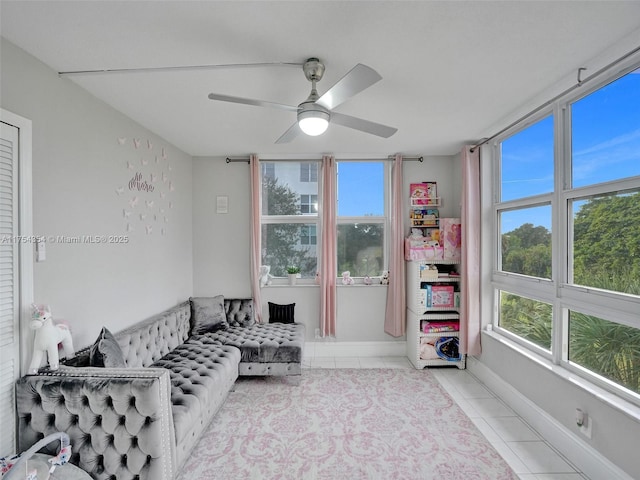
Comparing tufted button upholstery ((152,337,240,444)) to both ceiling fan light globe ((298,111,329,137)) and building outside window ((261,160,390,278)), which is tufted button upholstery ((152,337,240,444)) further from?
ceiling fan light globe ((298,111,329,137))

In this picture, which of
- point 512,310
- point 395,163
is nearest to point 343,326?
point 512,310

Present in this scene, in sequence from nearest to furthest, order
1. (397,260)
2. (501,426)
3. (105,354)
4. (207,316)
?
1. (105,354)
2. (501,426)
3. (207,316)
4. (397,260)

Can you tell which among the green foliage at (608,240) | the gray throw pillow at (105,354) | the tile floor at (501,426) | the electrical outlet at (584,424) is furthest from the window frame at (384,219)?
the gray throw pillow at (105,354)

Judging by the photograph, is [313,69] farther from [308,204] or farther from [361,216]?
[361,216]

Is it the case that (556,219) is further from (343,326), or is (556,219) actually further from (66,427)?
(66,427)

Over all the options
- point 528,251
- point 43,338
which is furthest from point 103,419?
point 528,251

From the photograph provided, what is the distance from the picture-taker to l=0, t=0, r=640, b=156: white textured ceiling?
56.5 inches

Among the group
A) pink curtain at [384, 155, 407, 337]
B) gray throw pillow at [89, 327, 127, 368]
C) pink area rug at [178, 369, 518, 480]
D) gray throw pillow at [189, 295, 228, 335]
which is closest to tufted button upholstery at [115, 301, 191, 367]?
gray throw pillow at [189, 295, 228, 335]

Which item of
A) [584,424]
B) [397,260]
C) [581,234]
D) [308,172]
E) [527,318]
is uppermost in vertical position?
[308,172]

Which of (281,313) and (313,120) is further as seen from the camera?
(281,313)

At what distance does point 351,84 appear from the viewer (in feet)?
5.01

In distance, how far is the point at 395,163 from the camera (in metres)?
3.88

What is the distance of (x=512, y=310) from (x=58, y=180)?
3.88m

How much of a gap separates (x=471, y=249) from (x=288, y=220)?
87.3 inches
